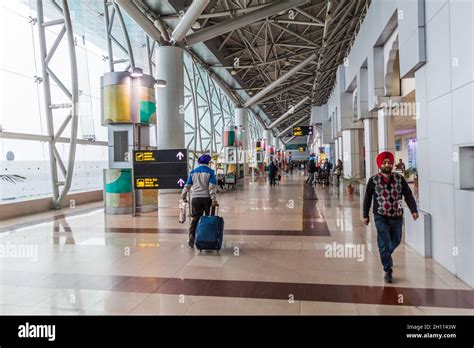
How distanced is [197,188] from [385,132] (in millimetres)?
6383

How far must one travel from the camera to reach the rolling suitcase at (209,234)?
658 cm

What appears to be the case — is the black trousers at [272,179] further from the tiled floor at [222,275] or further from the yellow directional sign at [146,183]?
the tiled floor at [222,275]

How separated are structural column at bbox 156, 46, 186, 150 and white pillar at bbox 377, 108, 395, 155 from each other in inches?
363

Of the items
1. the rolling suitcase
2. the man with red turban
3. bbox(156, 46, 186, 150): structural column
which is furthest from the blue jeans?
bbox(156, 46, 186, 150): structural column

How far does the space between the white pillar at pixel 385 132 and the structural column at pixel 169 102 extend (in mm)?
9227

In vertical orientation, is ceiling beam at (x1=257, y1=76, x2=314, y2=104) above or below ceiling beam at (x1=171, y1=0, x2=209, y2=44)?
above

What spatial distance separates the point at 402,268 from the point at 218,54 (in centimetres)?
2322

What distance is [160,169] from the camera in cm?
1098

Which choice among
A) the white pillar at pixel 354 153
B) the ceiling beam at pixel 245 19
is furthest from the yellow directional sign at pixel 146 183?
the white pillar at pixel 354 153

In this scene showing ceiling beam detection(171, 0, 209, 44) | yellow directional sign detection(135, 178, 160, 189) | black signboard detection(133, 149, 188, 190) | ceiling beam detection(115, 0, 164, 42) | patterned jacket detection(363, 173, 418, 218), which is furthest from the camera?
ceiling beam detection(115, 0, 164, 42)

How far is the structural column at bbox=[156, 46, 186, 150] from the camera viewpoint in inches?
671

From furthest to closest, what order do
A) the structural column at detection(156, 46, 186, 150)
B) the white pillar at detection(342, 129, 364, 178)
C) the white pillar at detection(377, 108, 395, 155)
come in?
the white pillar at detection(342, 129, 364, 178) < the structural column at detection(156, 46, 186, 150) < the white pillar at detection(377, 108, 395, 155)
